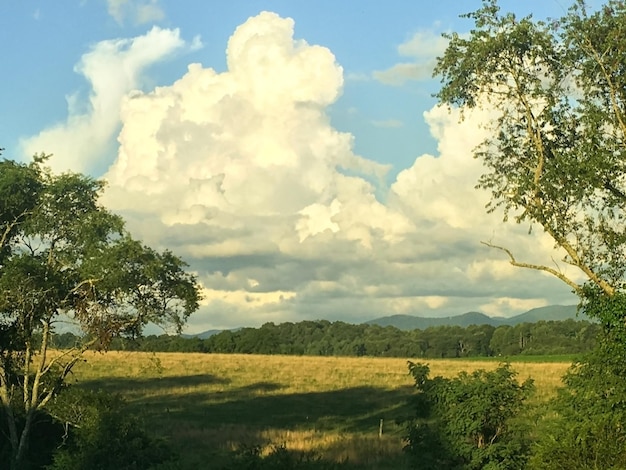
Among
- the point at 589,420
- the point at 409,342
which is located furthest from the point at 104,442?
the point at 409,342

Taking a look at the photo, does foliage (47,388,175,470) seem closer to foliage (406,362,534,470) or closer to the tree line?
foliage (406,362,534,470)

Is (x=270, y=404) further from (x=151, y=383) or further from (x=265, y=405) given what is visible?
(x=151, y=383)

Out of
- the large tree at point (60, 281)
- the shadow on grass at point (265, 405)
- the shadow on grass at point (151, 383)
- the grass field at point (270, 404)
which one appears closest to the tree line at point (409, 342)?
the grass field at point (270, 404)

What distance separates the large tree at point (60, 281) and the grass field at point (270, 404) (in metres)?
1.42

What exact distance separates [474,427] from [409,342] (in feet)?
476

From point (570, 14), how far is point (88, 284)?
49.1 feet

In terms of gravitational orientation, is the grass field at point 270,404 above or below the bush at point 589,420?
below

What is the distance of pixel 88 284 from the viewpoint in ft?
75.3

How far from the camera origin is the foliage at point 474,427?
17.1m

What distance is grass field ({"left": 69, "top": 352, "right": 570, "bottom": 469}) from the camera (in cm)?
3114

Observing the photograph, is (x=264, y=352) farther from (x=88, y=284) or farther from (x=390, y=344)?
(x=88, y=284)

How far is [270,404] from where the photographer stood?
4778 centimetres

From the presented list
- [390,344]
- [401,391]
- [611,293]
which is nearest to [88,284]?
[611,293]

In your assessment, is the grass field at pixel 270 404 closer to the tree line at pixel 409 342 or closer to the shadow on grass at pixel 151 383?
the shadow on grass at pixel 151 383
